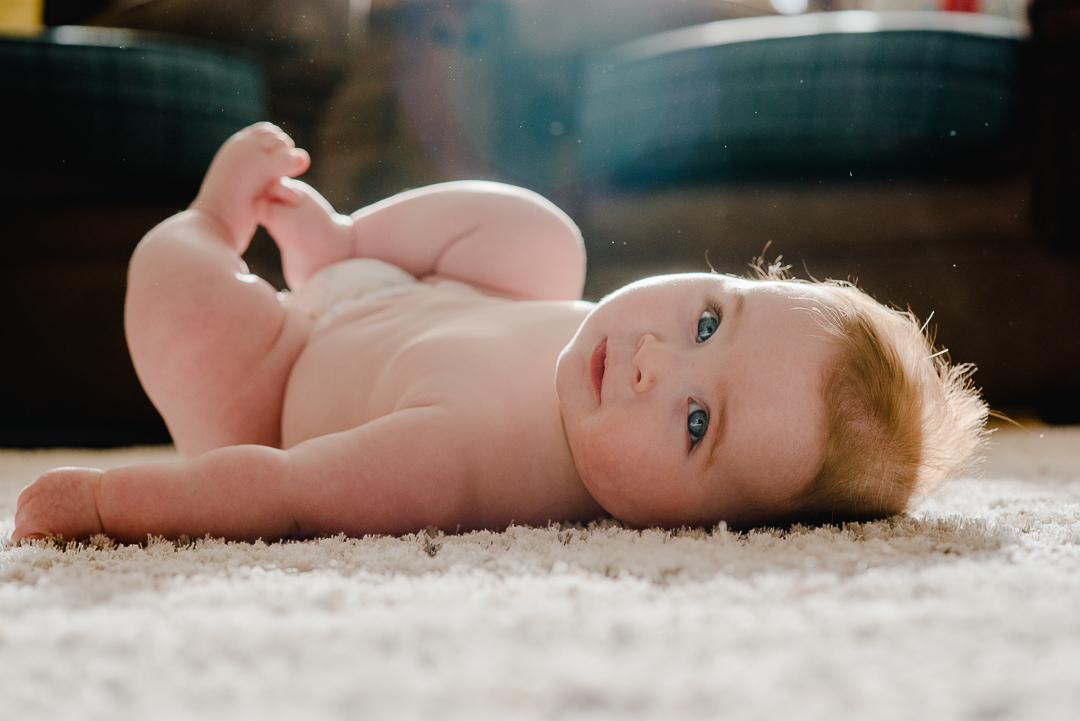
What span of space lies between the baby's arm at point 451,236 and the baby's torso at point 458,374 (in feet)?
0.22

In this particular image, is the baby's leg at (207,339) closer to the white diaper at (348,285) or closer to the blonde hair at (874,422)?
the white diaper at (348,285)

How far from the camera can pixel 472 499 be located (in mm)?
618

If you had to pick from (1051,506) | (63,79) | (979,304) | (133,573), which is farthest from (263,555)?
(979,304)

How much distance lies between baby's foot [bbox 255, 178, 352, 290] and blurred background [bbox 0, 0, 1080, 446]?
39 cm

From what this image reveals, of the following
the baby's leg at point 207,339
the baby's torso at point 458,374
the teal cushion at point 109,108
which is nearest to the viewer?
the baby's torso at point 458,374

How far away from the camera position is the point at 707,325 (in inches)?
24.4

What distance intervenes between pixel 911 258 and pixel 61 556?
1.23 meters

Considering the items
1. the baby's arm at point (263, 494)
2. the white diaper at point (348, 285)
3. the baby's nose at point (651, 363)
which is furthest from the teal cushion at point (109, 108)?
the baby's nose at point (651, 363)

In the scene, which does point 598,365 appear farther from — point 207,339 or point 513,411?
point 207,339

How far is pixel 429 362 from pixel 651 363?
208 millimetres

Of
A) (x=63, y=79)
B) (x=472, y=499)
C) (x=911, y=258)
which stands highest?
(x=63, y=79)

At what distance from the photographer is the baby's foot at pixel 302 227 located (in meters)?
0.90

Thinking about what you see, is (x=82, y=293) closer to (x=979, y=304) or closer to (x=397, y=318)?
(x=397, y=318)

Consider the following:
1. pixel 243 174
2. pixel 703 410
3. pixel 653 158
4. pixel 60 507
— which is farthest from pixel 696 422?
pixel 653 158
